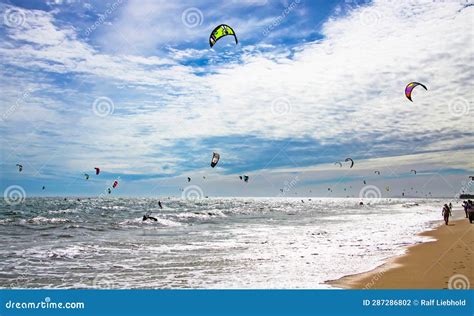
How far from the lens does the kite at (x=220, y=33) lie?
12.5 m

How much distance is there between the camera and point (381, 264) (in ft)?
41.1

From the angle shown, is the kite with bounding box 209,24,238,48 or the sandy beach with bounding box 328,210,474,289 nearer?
the sandy beach with bounding box 328,210,474,289

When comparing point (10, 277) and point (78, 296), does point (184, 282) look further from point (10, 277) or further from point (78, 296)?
point (10, 277)

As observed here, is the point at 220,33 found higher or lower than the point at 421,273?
higher

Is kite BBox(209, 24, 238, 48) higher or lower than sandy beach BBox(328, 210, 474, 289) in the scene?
higher

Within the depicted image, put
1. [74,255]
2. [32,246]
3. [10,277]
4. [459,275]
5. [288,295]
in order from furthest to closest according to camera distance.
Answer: [32,246] < [74,255] < [10,277] < [459,275] < [288,295]

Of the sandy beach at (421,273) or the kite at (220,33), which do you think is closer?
the sandy beach at (421,273)

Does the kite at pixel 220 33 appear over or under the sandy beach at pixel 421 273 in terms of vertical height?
over

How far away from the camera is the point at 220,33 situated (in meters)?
13.4

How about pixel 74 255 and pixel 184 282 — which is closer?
pixel 184 282

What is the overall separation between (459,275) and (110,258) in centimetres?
1136

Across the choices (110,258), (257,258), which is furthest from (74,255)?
(257,258)

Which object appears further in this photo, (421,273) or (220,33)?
(220,33)

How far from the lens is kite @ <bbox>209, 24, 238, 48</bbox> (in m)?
12.5
